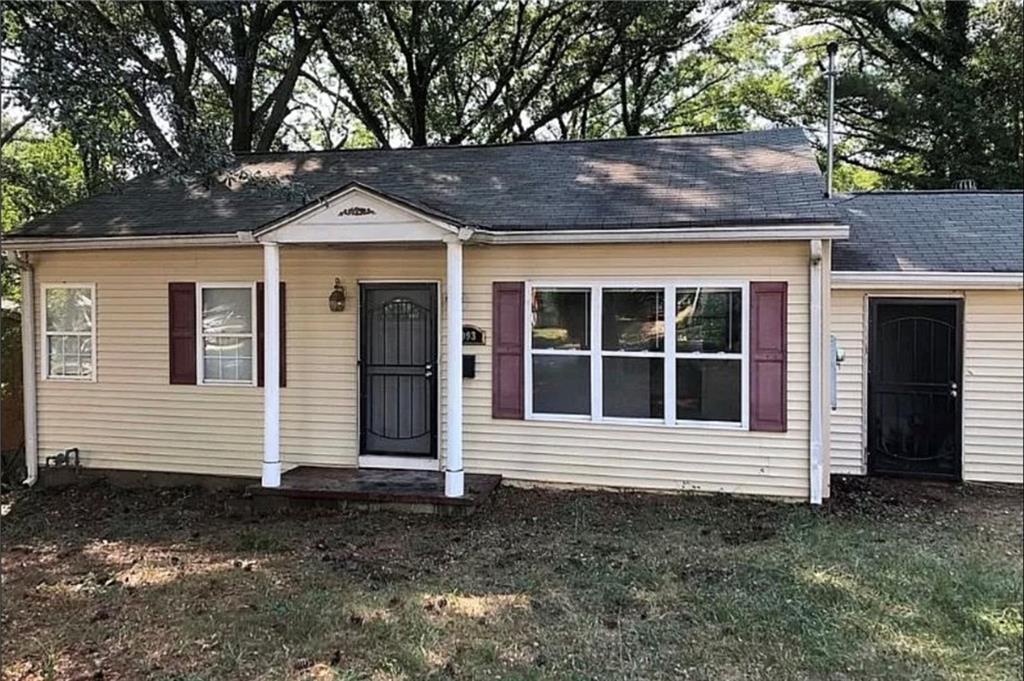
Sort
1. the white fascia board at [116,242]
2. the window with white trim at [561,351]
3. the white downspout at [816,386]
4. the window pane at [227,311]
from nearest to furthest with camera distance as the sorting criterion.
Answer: the white downspout at [816,386] < the window with white trim at [561,351] < the white fascia board at [116,242] < the window pane at [227,311]

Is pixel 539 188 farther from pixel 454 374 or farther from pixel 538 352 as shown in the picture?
pixel 454 374

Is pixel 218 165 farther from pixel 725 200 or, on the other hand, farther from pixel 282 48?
pixel 282 48

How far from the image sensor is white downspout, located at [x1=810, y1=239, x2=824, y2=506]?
5695mm

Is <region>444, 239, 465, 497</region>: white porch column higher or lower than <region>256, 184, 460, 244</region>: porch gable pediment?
lower

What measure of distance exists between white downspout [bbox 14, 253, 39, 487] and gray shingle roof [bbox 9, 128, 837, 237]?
19.2 inches

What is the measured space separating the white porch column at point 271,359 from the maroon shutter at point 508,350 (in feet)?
6.36

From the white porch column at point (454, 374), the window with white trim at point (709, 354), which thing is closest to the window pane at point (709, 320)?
the window with white trim at point (709, 354)

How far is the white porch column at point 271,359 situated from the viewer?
6.18m

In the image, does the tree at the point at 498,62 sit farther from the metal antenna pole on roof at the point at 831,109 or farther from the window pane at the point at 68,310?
the window pane at the point at 68,310

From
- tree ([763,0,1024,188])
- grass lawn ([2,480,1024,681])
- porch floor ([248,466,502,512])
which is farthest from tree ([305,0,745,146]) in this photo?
grass lawn ([2,480,1024,681])

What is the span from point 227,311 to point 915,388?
264 inches

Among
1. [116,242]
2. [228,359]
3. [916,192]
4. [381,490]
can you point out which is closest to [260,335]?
[228,359]

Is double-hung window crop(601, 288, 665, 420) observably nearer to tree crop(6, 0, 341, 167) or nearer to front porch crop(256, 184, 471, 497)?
front porch crop(256, 184, 471, 497)

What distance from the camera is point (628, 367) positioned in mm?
6203
